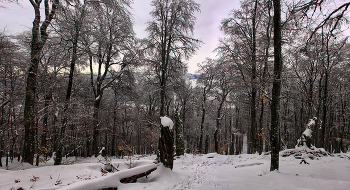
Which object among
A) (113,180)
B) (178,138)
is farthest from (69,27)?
(178,138)

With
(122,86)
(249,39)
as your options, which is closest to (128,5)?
(122,86)

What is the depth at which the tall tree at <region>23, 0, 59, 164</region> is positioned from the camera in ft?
18.7

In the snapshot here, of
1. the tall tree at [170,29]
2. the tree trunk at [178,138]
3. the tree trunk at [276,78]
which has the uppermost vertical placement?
the tall tree at [170,29]

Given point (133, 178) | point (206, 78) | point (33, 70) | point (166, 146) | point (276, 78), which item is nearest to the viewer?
point (133, 178)

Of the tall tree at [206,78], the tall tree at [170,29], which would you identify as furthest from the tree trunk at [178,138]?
the tall tree at [206,78]

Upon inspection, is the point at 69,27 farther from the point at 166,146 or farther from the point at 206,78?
the point at 206,78

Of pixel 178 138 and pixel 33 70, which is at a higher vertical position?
pixel 33 70

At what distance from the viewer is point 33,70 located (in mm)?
5973

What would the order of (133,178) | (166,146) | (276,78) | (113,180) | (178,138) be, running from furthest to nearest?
(178,138) → (166,146) → (276,78) → (133,178) → (113,180)

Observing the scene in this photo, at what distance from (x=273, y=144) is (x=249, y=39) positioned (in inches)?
303

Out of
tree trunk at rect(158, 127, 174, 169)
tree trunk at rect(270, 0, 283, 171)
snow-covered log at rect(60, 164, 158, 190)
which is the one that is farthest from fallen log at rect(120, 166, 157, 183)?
tree trunk at rect(270, 0, 283, 171)

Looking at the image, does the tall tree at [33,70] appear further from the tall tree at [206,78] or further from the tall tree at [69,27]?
the tall tree at [206,78]

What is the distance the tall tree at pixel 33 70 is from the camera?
18.7ft

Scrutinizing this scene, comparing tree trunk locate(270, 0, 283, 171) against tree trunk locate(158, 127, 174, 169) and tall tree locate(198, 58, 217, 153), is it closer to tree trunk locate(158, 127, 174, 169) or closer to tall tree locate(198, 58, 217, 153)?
tree trunk locate(158, 127, 174, 169)
